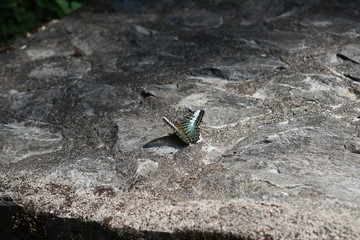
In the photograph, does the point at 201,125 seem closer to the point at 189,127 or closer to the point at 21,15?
the point at 189,127

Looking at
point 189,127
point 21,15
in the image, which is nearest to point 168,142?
point 189,127

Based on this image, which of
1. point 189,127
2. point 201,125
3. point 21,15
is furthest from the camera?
point 21,15

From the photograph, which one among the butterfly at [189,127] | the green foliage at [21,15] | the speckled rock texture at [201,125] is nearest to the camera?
the speckled rock texture at [201,125]

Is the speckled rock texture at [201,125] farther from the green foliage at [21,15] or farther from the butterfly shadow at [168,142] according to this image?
the green foliage at [21,15]

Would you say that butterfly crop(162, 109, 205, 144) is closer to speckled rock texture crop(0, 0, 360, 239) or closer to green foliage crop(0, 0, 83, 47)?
speckled rock texture crop(0, 0, 360, 239)

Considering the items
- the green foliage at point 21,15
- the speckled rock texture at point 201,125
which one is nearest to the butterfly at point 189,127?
the speckled rock texture at point 201,125

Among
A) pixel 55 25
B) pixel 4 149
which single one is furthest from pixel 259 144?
pixel 55 25

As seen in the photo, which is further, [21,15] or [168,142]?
[21,15]

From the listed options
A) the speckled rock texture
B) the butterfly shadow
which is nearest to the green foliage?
the speckled rock texture
